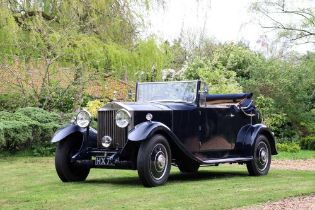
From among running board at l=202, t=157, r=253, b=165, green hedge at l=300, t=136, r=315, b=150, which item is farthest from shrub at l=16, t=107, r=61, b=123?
green hedge at l=300, t=136, r=315, b=150

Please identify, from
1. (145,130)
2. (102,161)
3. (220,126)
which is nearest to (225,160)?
(220,126)

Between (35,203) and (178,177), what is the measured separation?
13.7 feet

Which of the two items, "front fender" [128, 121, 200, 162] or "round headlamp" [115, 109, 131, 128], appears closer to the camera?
"front fender" [128, 121, 200, 162]

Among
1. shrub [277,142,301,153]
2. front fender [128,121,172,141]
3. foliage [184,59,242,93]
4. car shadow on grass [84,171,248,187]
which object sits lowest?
shrub [277,142,301,153]

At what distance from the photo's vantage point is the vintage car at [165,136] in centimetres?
925

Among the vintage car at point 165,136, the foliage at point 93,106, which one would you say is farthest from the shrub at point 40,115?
the vintage car at point 165,136

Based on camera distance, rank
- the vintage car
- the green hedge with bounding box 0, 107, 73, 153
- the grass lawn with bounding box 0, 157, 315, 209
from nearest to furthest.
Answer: the grass lawn with bounding box 0, 157, 315, 209, the vintage car, the green hedge with bounding box 0, 107, 73, 153

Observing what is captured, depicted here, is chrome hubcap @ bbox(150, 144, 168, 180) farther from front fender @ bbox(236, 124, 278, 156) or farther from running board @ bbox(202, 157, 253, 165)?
front fender @ bbox(236, 124, 278, 156)

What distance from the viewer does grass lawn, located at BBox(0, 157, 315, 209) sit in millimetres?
7203

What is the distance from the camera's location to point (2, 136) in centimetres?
1534

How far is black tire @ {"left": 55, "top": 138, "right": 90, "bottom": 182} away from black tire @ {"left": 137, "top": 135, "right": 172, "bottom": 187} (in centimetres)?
156

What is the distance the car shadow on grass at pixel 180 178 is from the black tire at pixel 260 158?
332 mm

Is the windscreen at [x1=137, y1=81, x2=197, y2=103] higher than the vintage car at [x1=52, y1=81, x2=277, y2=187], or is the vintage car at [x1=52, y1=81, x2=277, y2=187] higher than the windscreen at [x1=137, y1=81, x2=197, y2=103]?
the windscreen at [x1=137, y1=81, x2=197, y2=103]

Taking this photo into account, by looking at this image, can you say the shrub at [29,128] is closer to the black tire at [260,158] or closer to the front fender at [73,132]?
the front fender at [73,132]
